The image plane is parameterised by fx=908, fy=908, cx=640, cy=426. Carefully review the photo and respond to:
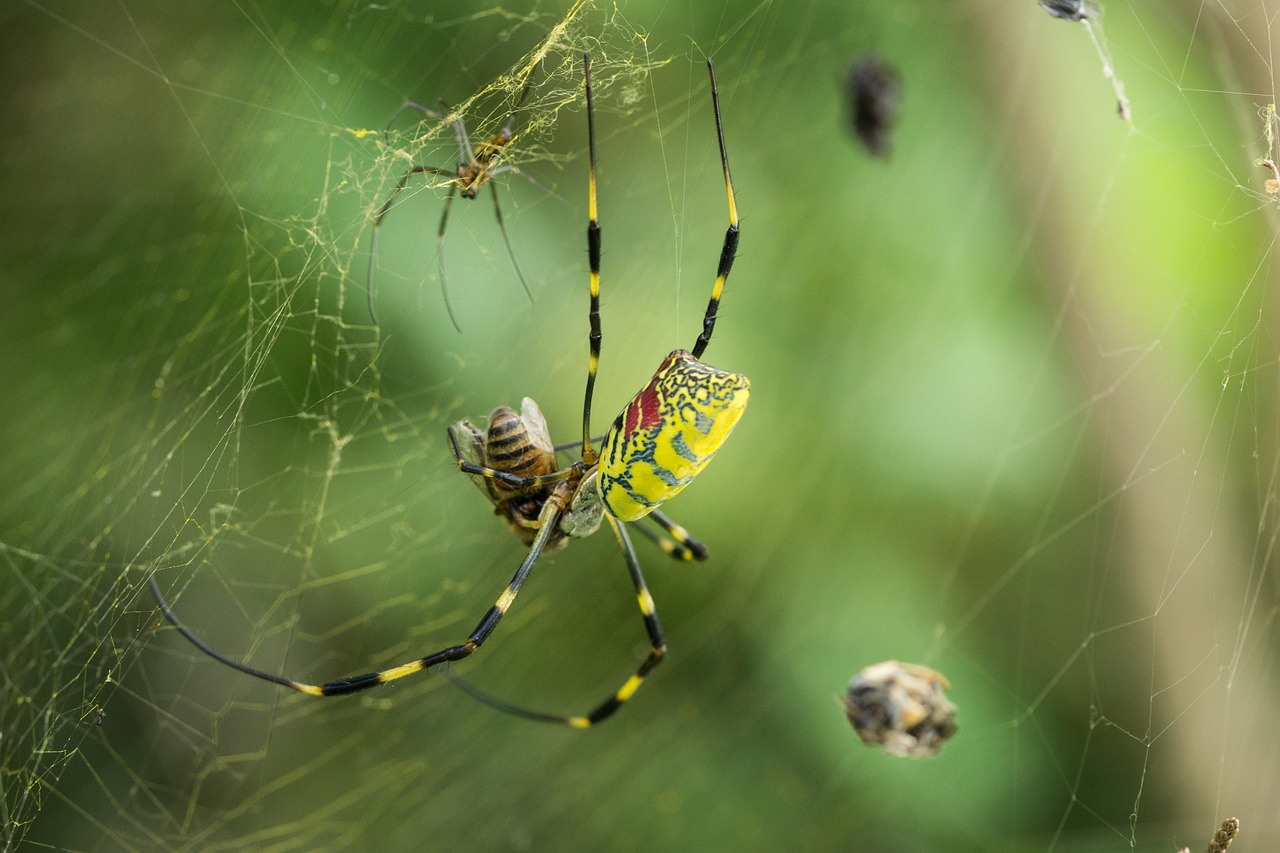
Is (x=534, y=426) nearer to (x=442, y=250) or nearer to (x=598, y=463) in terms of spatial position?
(x=598, y=463)

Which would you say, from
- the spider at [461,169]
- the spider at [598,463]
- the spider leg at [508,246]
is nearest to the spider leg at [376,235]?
the spider at [461,169]

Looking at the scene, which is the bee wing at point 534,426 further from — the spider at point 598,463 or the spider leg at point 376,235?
the spider leg at point 376,235

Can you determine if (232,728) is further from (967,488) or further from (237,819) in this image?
(967,488)

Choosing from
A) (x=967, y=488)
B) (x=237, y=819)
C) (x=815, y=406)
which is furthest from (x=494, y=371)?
(x=237, y=819)

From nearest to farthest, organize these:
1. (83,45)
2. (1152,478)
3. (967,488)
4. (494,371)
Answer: (83,45), (1152,478), (494,371), (967,488)

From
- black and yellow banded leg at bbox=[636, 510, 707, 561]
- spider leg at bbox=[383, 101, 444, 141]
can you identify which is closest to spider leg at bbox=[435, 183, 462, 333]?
spider leg at bbox=[383, 101, 444, 141]

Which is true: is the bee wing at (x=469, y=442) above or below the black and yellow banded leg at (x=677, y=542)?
above

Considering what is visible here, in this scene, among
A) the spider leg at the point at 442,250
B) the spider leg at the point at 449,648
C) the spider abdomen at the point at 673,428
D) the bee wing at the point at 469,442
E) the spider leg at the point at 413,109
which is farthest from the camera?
the spider leg at the point at 442,250
